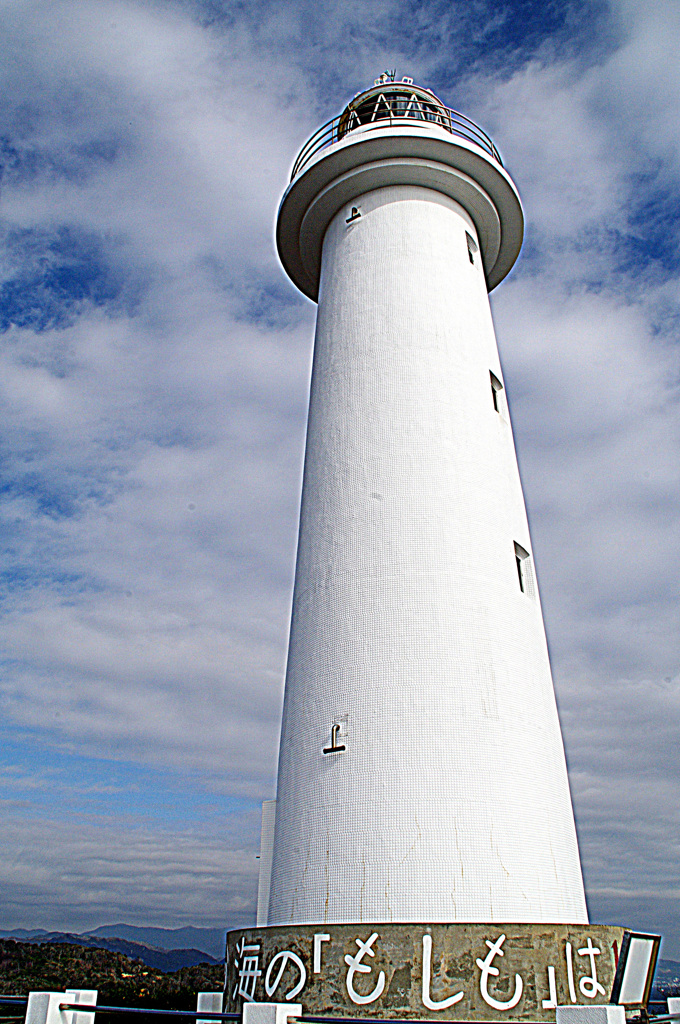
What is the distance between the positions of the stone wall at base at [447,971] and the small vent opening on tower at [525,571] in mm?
4269

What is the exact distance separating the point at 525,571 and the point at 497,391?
3.06 meters

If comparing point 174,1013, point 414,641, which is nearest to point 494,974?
point 174,1013

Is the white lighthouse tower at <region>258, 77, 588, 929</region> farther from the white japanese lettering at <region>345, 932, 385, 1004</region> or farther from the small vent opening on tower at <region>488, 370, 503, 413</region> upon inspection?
the white japanese lettering at <region>345, 932, 385, 1004</region>

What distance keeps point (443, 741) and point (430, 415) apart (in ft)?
14.5

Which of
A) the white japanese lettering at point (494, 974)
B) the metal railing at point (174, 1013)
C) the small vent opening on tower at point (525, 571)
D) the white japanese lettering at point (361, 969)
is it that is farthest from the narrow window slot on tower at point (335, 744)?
the small vent opening on tower at point (525, 571)

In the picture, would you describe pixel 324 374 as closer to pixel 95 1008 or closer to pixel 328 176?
pixel 328 176

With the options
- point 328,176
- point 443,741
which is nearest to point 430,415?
point 443,741

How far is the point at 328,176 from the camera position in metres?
13.2

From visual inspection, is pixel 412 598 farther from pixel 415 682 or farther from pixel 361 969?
pixel 361 969

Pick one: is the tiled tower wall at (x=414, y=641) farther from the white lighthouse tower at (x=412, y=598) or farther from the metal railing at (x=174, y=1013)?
the metal railing at (x=174, y=1013)

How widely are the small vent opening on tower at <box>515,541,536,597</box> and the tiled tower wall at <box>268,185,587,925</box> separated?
0.08 metres

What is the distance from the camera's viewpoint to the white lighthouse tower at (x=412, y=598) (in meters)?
8.03

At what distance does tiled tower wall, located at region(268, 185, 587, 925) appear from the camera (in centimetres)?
798

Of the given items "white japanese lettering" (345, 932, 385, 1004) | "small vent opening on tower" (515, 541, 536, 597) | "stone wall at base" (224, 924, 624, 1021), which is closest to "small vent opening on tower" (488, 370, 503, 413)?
"small vent opening on tower" (515, 541, 536, 597)
